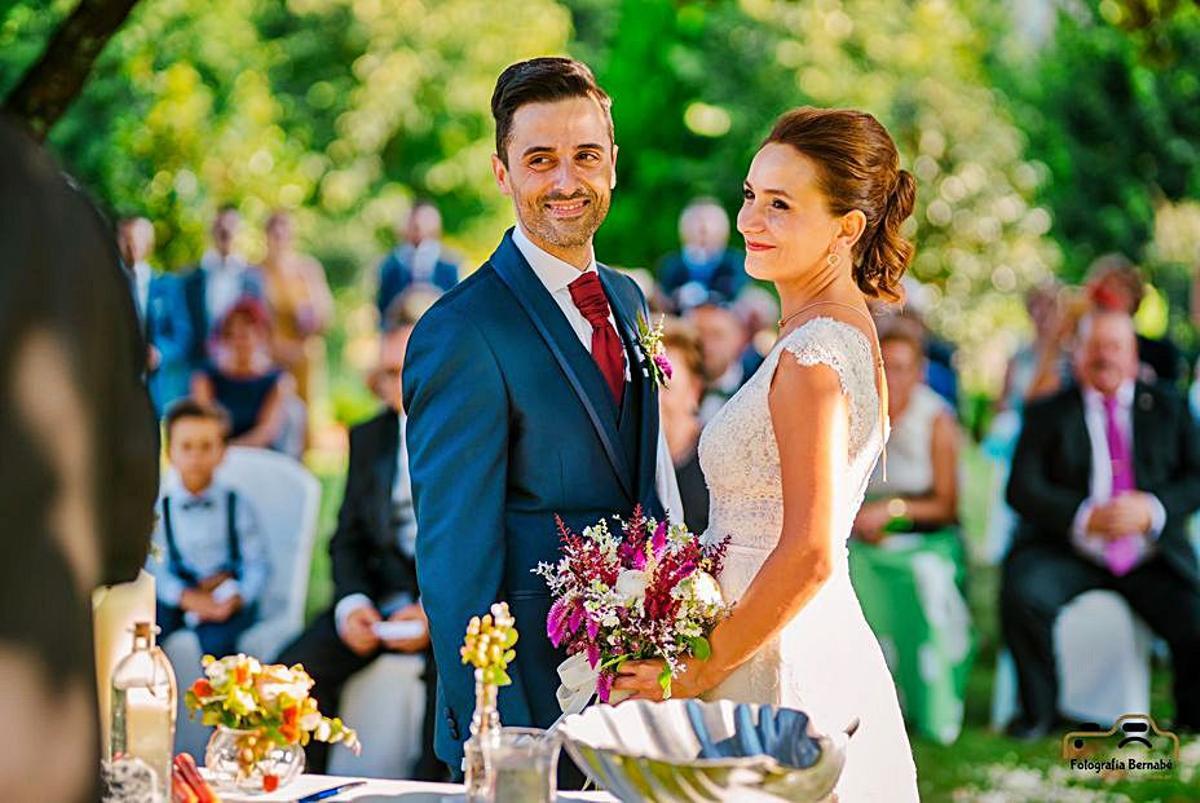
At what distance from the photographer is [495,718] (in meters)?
2.83

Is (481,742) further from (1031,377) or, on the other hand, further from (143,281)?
(143,281)

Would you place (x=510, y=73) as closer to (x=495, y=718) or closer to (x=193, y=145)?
(x=495, y=718)

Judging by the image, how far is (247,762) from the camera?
3.10m

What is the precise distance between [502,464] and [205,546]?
3.85m

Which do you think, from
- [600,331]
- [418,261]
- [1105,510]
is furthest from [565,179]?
[418,261]

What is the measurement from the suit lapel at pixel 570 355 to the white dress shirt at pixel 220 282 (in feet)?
30.9

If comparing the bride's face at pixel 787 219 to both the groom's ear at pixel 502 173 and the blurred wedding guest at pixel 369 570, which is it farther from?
the blurred wedding guest at pixel 369 570

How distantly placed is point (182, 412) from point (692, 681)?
4375 mm

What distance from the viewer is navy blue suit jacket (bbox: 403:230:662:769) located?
3568 mm

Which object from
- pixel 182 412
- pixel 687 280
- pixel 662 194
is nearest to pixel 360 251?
pixel 662 194

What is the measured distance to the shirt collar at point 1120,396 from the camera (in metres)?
7.83

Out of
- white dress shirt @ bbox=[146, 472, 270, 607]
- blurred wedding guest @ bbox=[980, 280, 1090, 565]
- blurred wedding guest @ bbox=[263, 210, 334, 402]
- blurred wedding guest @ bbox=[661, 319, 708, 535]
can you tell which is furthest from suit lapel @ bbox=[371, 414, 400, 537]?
blurred wedding guest @ bbox=[263, 210, 334, 402]

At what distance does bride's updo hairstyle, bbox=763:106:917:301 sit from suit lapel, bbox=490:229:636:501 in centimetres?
59

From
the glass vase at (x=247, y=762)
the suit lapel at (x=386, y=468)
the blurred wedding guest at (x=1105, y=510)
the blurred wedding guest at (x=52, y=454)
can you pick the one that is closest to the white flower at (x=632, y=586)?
the glass vase at (x=247, y=762)
